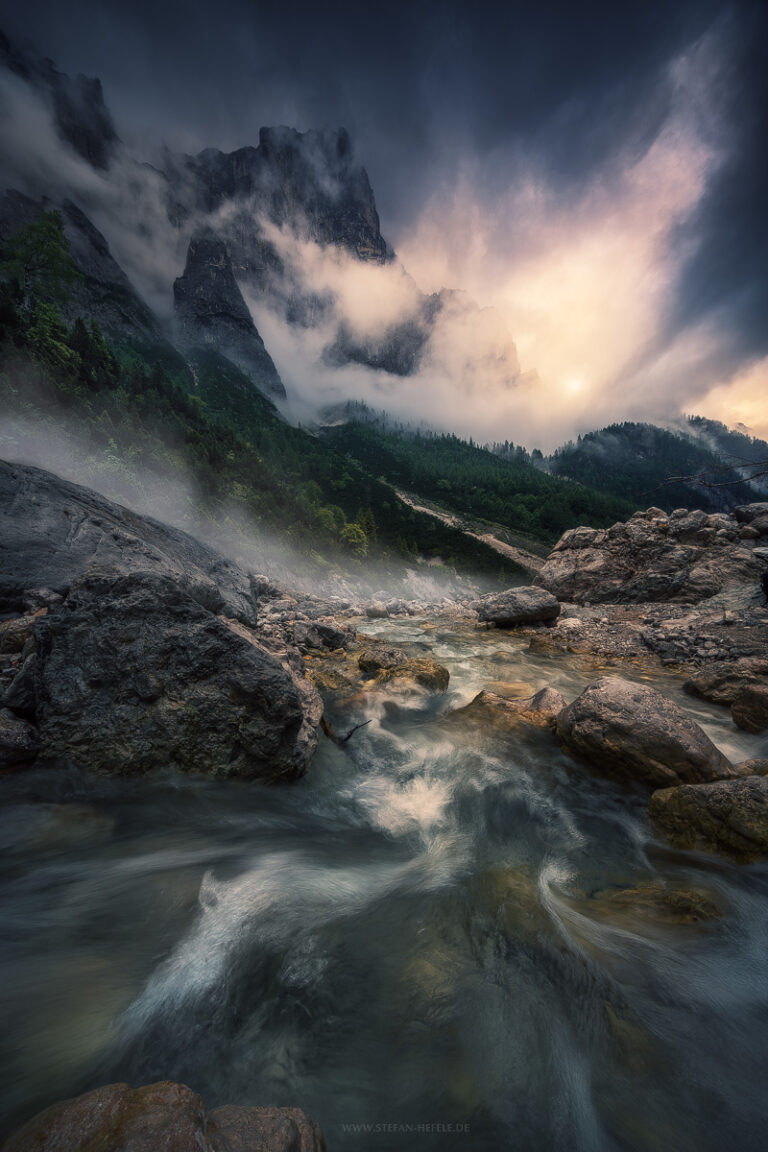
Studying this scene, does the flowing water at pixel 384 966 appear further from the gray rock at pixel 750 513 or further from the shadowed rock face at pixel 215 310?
the shadowed rock face at pixel 215 310

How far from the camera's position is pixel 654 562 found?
59.9ft

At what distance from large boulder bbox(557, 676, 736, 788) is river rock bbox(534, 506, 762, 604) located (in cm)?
1277

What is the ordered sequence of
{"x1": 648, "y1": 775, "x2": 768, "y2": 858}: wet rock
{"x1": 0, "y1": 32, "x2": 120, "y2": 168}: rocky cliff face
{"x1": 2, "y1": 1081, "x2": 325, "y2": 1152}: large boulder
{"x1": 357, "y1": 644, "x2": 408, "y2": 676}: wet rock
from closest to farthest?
1. {"x1": 2, "y1": 1081, "x2": 325, "y2": 1152}: large boulder
2. {"x1": 648, "y1": 775, "x2": 768, "y2": 858}: wet rock
3. {"x1": 357, "y1": 644, "x2": 408, "y2": 676}: wet rock
4. {"x1": 0, "y1": 32, "x2": 120, "y2": 168}: rocky cliff face

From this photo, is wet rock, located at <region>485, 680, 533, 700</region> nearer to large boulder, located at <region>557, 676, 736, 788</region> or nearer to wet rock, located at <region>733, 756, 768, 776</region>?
large boulder, located at <region>557, 676, 736, 788</region>

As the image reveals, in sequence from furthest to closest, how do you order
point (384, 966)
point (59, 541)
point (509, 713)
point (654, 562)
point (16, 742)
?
point (654, 562), point (59, 541), point (509, 713), point (16, 742), point (384, 966)

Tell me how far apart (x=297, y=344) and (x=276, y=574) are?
21098 centimetres

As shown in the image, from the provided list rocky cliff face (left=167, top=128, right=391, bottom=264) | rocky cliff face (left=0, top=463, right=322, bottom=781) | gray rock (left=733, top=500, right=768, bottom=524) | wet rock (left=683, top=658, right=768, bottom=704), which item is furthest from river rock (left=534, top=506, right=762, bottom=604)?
rocky cliff face (left=167, top=128, right=391, bottom=264)

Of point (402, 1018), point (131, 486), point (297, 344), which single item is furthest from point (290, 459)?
point (297, 344)

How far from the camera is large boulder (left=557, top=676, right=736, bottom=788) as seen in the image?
14.5 feet

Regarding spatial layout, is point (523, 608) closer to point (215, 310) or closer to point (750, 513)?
point (750, 513)

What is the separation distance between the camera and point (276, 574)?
87.0 feet

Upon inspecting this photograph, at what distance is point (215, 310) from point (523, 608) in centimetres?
15086

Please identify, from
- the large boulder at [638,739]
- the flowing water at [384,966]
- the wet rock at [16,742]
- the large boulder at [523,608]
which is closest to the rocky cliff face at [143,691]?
the wet rock at [16,742]

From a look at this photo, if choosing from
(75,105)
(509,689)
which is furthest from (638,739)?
(75,105)
